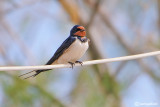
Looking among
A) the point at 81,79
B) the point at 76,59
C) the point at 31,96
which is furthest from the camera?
the point at 81,79

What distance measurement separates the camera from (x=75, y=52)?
6.43 ft

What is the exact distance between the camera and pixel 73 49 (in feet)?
6.46

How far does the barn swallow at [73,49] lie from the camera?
77.1 inches

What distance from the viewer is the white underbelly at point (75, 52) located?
1.95 meters

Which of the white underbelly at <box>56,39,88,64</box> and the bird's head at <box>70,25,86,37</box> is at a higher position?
the bird's head at <box>70,25,86,37</box>

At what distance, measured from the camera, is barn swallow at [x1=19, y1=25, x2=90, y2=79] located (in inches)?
77.1

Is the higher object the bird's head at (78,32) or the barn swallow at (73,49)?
the bird's head at (78,32)

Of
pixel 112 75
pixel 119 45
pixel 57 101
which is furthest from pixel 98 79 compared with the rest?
pixel 57 101

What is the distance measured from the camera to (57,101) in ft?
8.73

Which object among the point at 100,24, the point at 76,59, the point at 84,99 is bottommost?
the point at 84,99

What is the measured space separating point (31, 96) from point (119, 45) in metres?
1.43

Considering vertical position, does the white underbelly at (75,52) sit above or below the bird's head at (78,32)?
below

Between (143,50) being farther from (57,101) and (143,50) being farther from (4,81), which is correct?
(4,81)

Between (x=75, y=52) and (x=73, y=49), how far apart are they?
19 millimetres
